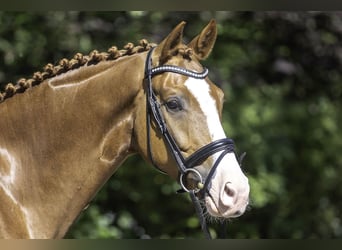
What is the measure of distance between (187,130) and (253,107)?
9.89 ft

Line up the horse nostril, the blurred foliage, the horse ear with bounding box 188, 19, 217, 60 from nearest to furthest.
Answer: the horse nostril
the horse ear with bounding box 188, 19, 217, 60
the blurred foliage

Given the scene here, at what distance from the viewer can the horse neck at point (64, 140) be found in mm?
2127

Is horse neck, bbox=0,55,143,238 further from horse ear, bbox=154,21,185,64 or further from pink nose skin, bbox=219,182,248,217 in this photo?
pink nose skin, bbox=219,182,248,217

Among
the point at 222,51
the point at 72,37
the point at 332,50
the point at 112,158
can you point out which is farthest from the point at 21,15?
the point at 112,158

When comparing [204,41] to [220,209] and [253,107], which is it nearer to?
[220,209]

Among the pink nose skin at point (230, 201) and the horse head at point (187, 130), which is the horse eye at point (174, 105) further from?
the pink nose skin at point (230, 201)

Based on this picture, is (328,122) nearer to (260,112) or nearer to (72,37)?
(260,112)

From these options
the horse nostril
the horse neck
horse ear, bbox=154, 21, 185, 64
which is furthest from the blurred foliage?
the horse nostril

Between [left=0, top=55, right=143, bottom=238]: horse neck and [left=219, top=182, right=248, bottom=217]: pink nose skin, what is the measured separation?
1.33 ft

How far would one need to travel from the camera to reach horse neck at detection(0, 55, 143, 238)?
2.13 meters

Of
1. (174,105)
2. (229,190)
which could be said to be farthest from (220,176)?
(174,105)

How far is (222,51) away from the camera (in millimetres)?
5094
